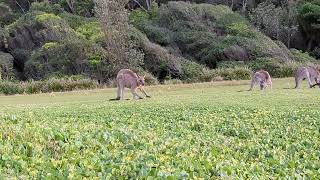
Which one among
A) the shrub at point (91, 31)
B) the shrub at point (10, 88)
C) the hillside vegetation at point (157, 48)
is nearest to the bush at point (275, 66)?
the hillside vegetation at point (157, 48)

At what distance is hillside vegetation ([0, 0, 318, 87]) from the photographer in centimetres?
5112

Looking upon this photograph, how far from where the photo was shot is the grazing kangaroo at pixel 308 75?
34656 mm

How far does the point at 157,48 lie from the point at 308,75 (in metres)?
22.5

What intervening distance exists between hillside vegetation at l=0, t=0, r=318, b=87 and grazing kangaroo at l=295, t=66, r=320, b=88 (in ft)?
36.8

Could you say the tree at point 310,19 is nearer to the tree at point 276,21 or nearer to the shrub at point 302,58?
the tree at point 276,21

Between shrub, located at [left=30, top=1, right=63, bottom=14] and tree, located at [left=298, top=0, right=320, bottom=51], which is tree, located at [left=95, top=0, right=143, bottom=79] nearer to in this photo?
shrub, located at [left=30, top=1, right=63, bottom=14]

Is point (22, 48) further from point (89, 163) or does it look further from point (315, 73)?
point (89, 163)

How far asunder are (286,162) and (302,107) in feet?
35.1

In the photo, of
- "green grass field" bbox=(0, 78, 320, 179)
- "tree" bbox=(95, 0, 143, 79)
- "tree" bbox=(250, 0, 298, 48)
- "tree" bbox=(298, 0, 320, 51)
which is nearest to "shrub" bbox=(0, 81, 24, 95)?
"tree" bbox=(95, 0, 143, 79)

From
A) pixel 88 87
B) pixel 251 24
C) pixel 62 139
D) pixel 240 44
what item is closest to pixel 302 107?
pixel 62 139

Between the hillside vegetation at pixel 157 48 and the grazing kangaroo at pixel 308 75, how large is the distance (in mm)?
11222

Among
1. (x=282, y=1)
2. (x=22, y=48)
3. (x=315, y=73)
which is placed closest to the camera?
(x=315, y=73)

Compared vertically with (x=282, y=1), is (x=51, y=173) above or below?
below

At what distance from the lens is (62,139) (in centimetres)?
1057
